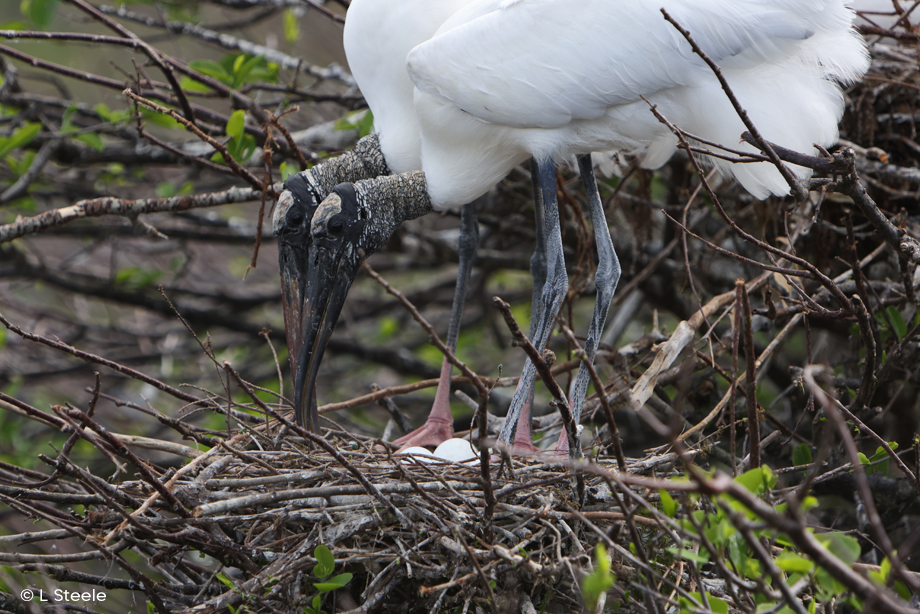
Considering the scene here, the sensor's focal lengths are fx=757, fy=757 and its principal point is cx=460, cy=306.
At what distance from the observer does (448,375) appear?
2.63m

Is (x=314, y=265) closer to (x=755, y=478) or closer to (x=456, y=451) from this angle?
(x=456, y=451)

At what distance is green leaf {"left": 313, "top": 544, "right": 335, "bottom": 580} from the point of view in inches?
58.6

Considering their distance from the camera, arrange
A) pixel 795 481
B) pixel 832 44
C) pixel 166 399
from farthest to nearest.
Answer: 1. pixel 166 399
2. pixel 795 481
3. pixel 832 44

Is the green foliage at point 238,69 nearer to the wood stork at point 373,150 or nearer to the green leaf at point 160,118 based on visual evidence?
→ the green leaf at point 160,118

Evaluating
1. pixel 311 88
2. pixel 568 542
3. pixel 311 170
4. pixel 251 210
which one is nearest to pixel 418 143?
pixel 311 170

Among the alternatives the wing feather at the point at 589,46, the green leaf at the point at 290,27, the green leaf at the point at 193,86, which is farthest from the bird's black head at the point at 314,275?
the green leaf at the point at 290,27

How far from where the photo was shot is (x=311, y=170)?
2270mm

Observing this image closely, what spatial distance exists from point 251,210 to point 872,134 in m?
4.29

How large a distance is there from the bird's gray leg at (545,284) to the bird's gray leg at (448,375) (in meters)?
0.31

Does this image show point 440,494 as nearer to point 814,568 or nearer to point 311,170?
point 814,568

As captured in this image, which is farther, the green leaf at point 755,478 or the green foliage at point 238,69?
the green foliage at point 238,69

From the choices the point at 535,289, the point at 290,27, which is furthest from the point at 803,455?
the point at 290,27

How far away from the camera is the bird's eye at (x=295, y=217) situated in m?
2.14

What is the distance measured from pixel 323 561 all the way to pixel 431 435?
110 cm
